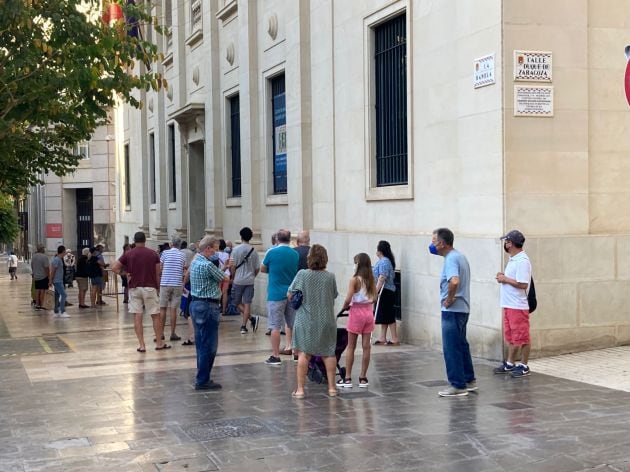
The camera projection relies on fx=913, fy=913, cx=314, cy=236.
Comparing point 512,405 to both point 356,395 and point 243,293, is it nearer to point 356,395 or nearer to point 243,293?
point 356,395

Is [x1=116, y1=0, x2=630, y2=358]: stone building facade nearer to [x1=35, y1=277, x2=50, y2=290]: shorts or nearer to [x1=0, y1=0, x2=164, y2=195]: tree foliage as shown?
[x1=0, y1=0, x2=164, y2=195]: tree foliage

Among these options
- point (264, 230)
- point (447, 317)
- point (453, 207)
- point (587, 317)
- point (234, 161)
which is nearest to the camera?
point (447, 317)

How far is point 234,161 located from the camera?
79.0 ft

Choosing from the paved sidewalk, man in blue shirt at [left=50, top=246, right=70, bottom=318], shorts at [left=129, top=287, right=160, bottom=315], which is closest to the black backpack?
the paved sidewalk

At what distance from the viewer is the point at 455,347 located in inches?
375

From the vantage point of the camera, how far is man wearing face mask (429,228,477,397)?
31.0 ft

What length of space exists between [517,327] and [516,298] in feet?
1.07

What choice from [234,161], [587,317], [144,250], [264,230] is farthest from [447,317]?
[234,161]

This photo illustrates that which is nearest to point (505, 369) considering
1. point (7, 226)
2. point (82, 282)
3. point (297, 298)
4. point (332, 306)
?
point (332, 306)

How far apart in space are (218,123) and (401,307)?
12.1 meters

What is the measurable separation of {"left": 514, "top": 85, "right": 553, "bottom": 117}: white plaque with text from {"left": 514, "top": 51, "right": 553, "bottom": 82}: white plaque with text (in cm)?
11

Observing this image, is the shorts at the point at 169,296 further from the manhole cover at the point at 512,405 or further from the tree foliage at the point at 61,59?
the manhole cover at the point at 512,405

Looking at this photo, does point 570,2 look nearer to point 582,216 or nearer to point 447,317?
point 582,216

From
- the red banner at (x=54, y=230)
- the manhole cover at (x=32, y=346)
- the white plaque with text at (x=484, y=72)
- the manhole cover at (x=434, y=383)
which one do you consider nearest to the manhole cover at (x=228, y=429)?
the manhole cover at (x=434, y=383)
